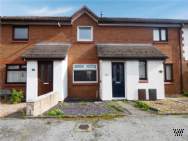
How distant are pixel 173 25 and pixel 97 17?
643 cm

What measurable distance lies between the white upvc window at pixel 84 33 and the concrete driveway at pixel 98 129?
935 cm

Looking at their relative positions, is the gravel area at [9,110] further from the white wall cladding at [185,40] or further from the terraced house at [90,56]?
the white wall cladding at [185,40]

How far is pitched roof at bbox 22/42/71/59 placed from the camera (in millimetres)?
14078

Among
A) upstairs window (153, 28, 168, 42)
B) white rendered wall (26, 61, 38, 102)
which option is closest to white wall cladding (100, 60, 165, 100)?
upstairs window (153, 28, 168, 42)

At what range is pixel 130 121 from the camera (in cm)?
832

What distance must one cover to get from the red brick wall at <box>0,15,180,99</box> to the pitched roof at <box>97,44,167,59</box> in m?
0.61

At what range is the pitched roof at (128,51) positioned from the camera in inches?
580

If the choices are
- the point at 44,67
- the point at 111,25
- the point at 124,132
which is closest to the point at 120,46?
the point at 111,25

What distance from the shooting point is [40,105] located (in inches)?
384

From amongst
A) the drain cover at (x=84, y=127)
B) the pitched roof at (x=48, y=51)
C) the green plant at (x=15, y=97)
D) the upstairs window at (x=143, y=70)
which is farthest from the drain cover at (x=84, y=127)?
the upstairs window at (x=143, y=70)

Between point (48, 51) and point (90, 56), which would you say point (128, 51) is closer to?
point (90, 56)

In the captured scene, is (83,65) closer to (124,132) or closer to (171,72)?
(171,72)

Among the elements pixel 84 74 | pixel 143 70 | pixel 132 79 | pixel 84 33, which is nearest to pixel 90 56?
pixel 84 74

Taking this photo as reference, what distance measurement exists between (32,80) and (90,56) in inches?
196
